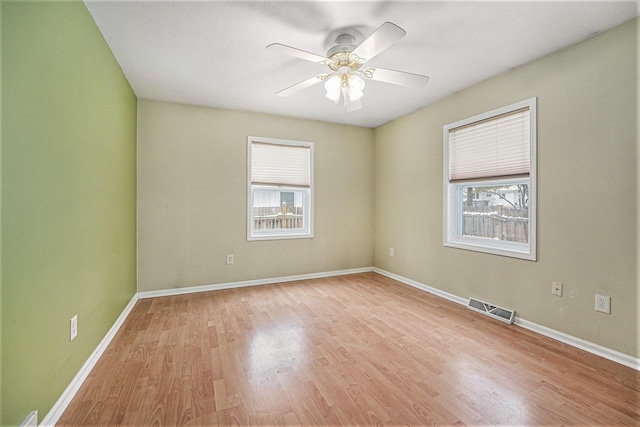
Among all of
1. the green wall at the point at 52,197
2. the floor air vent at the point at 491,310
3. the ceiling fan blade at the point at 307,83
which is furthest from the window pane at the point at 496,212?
the green wall at the point at 52,197

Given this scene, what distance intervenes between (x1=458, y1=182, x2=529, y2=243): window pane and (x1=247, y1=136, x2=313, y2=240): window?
7.04 ft

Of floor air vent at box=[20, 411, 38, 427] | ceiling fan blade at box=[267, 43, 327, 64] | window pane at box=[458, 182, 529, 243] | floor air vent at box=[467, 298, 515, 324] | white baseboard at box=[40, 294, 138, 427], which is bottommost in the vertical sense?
white baseboard at box=[40, 294, 138, 427]

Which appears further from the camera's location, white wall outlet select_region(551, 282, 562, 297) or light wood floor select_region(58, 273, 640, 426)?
white wall outlet select_region(551, 282, 562, 297)

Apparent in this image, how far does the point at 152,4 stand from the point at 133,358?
2.48m

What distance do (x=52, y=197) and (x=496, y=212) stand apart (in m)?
3.64

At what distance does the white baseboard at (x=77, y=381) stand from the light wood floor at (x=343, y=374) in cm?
4

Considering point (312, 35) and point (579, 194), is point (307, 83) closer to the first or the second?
point (312, 35)

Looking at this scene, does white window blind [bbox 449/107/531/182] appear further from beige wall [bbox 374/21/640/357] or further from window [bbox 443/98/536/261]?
beige wall [bbox 374/21/640/357]

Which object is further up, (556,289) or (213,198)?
(213,198)

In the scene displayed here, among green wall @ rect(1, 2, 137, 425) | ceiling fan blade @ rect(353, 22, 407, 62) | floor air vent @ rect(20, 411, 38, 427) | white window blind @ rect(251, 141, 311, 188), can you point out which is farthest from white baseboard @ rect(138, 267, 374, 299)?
ceiling fan blade @ rect(353, 22, 407, 62)

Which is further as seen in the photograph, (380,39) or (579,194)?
(579,194)

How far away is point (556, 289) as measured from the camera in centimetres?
241

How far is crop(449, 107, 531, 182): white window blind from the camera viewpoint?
2691 millimetres

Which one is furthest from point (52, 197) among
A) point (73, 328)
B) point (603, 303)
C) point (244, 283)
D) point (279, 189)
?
point (603, 303)
